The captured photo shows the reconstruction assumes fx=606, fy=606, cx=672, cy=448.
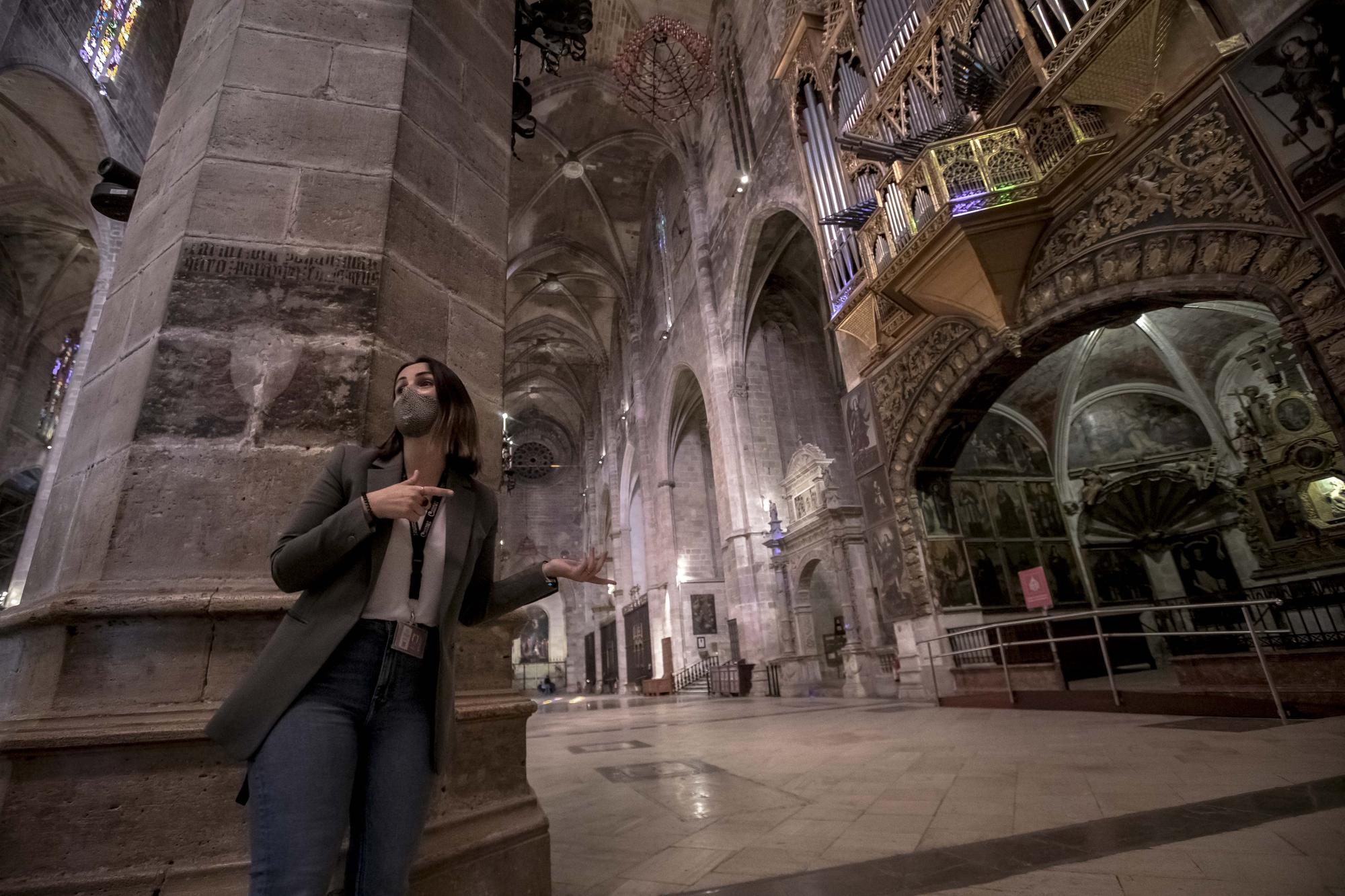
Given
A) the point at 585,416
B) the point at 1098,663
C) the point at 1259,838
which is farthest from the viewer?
the point at 585,416

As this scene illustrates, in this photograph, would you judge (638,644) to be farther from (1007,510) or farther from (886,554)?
(886,554)

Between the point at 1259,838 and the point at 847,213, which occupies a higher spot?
the point at 847,213

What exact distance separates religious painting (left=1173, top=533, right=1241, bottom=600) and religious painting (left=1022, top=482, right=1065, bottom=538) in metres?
2.92

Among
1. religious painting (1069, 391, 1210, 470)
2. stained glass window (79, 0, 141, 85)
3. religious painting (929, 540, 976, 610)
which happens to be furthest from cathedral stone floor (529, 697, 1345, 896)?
stained glass window (79, 0, 141, 85)

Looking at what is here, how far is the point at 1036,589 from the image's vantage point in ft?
22.4

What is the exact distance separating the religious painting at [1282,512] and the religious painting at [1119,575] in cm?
210

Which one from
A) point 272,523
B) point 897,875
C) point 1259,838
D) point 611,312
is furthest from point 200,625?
point 611,312

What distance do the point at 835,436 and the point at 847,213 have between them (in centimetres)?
794

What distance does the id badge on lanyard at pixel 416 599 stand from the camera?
46.0 inches

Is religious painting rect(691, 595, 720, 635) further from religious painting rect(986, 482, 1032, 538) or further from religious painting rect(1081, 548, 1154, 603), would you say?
religious painting rect(1081, 548, 1154, 603)

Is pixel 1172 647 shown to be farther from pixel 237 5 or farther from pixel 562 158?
pixel 562 158

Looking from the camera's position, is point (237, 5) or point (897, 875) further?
point (237, 5)

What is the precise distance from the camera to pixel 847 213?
8148 mm

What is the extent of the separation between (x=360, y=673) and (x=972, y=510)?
1087cm
